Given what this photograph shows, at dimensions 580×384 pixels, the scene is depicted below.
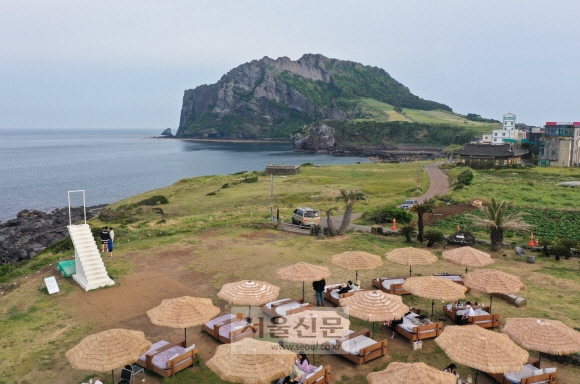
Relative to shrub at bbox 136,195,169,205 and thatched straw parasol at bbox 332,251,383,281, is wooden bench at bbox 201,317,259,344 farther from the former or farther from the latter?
shrub at bbox 136,195,169,205

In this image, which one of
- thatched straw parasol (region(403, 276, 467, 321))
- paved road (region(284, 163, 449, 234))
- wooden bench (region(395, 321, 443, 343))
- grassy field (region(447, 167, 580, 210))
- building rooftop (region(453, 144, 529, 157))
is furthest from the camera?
building rooftop (region(453, 144, 529, 157))

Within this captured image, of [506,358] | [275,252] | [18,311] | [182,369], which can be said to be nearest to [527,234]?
[275,252]

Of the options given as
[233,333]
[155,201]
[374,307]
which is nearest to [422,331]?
[374,307]

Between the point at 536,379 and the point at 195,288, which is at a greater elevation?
the point at 536,379

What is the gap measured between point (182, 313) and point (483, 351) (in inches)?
363

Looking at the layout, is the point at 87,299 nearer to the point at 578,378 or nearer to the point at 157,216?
the point at 578,378

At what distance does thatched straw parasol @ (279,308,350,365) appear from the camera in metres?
13.5

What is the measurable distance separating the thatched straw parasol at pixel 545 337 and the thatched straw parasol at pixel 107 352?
A: 1121 cm

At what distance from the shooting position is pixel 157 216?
4959cm

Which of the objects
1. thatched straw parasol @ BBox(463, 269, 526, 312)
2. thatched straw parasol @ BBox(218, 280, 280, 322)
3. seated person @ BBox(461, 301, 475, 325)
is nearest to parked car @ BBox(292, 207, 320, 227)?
thatched straw parasol @ BBox(463, 269, 526, 312)

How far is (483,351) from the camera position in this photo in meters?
11.4

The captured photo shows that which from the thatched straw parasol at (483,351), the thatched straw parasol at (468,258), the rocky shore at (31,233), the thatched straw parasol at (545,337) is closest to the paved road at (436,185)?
the thatched straw parasol at (468,258)

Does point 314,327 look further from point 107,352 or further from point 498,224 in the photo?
point 498,224

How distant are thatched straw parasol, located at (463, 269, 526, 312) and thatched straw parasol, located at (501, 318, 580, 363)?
11.1 ft
